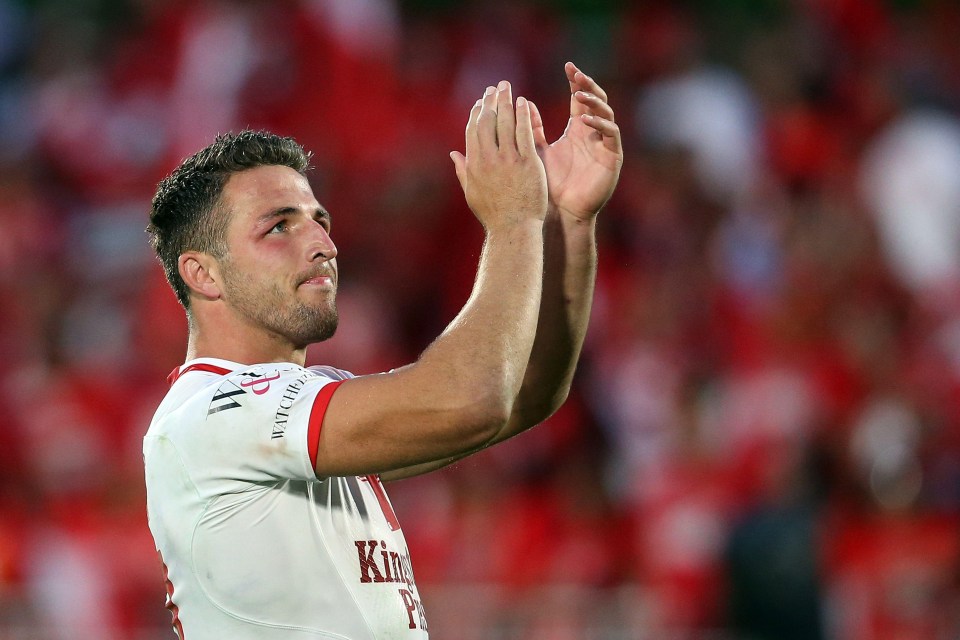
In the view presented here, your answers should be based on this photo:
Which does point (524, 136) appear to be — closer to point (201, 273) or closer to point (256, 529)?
point (201, 273)

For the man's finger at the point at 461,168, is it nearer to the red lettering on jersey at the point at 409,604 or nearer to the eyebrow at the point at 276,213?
the eyebrow at the point at 276,213

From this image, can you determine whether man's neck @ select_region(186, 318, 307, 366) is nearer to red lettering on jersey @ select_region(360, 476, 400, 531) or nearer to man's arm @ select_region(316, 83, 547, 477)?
red lettering on jersey @ select_region(360, 476, 400, 531)

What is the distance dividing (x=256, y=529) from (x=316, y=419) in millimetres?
305

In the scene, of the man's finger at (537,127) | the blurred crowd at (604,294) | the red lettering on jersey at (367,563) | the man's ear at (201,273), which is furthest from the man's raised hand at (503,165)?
the blurred crowd at (604,294)

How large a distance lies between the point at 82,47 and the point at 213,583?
7.49 meters

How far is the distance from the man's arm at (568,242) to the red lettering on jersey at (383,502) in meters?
0.18

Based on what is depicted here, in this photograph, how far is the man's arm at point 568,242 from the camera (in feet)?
11.0

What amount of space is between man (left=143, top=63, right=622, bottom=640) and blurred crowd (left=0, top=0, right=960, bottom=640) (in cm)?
268

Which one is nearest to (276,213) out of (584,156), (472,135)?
(472,135)

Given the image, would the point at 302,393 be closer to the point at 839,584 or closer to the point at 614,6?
the point at 839,584

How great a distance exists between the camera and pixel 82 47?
9.54m

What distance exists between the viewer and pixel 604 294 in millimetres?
7441

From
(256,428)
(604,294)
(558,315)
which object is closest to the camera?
(256,428)

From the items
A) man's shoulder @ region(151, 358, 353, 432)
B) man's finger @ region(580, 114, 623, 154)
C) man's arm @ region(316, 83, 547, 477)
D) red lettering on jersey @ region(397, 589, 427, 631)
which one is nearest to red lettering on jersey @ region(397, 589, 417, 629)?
red lettering on jersey @ region(397, 589, 427, 631)
